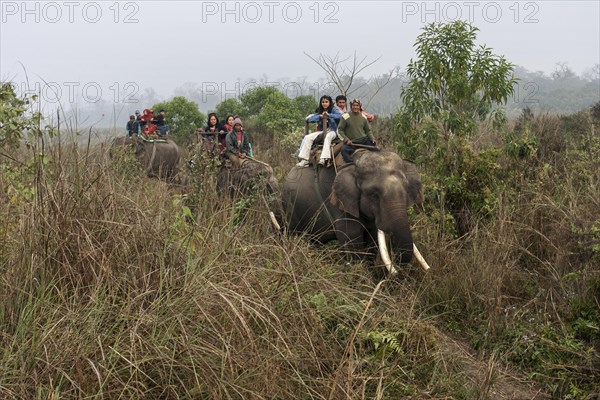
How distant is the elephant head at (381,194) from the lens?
7.99 meters

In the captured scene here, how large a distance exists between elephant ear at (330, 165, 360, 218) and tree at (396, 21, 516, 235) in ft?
4.75

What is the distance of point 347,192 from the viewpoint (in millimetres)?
8508

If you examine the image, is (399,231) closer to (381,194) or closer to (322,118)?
(381,194)

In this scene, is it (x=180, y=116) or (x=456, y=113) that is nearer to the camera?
(x=456, y=113)

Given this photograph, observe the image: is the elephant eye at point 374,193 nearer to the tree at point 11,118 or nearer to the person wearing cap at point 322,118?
the person wearing cap at point 322,118

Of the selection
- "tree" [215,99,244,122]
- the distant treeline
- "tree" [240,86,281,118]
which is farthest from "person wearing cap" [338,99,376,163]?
"tree" [215,99,244,122]

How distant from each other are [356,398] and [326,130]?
18.4 ft

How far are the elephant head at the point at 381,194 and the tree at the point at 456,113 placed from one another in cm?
117

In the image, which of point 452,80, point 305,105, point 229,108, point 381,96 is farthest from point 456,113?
A: point 381,96

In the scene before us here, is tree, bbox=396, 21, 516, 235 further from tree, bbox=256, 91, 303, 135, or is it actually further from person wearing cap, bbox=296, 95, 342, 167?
tree, bbox=256, 91, 303, 135

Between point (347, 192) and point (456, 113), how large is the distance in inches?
88.0

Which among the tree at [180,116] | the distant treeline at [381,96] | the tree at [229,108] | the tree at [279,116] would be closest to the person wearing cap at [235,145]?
the distant treeline at [381,96]

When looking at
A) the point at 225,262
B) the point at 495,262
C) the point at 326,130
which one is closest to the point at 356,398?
the point at 225,262

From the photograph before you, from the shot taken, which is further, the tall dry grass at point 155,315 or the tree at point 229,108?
the tree at point 229,108
